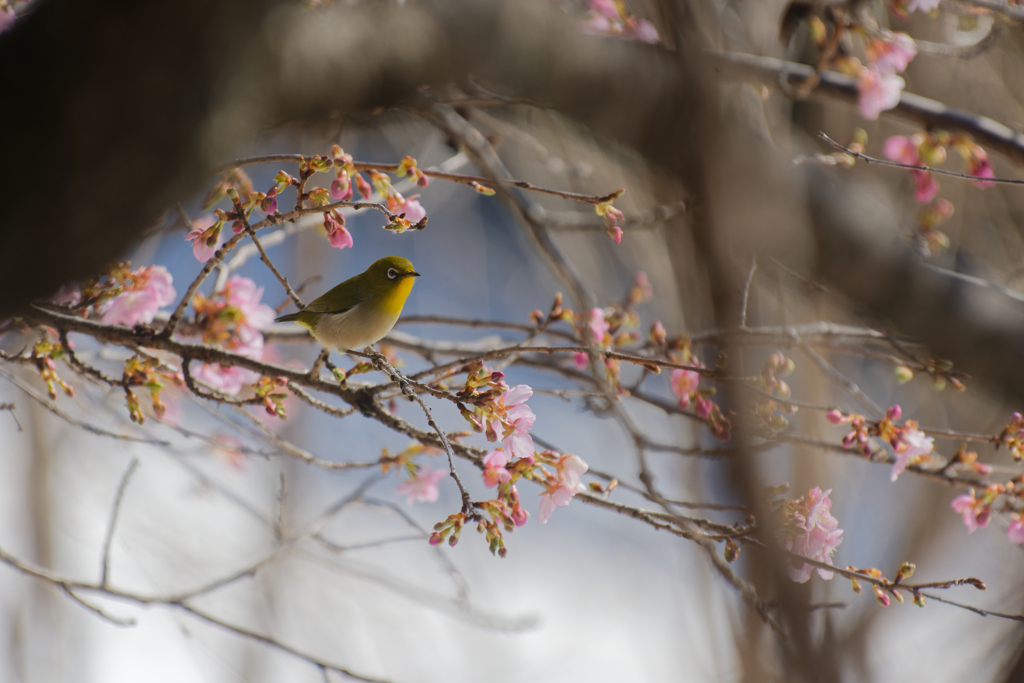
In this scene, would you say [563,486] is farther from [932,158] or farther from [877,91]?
[932,158]

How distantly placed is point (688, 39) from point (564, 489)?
0.71m

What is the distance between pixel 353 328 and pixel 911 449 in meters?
1.19

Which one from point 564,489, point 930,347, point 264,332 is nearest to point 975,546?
point 930,347

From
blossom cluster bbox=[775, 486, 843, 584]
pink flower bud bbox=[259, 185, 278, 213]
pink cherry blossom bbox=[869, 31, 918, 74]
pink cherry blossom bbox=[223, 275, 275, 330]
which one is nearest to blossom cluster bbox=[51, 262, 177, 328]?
pink cherry blossom bbox=[223, 275, 275, 330]

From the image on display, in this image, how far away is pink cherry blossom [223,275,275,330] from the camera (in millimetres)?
1394

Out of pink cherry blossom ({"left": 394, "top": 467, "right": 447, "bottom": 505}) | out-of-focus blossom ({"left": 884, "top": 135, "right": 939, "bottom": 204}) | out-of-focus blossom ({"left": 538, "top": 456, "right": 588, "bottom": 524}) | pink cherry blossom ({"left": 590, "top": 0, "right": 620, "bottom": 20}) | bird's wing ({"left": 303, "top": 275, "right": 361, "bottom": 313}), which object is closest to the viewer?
out-of-focus blossom ({"left": 538, "top": 456, "right": 588, "bottom": 524})

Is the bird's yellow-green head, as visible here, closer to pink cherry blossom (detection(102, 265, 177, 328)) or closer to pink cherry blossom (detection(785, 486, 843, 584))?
pink cherry blossom (detection(102, 265, 177, 328))

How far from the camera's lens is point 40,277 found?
72 centimetres

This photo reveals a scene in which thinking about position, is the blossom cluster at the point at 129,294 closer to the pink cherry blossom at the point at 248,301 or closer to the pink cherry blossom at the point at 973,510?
the pink cherry blossom at the point at 248,301

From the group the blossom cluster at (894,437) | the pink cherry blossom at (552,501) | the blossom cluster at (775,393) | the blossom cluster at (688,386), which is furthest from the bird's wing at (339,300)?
the blossom cluster at (894,437)

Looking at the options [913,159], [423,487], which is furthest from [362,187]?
[913,159]

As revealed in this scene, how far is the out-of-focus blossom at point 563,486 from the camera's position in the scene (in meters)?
1.00

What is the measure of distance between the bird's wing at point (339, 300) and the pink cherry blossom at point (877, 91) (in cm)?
141

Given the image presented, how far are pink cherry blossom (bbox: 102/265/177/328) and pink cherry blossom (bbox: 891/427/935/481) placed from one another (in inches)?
62.3
